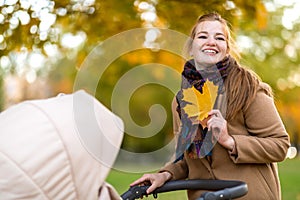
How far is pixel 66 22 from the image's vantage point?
5.43 metres

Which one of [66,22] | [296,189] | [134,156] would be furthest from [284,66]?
[66,22]

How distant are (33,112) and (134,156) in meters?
18.7

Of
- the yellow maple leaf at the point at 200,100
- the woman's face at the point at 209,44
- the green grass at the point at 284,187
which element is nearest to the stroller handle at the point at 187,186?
the yellow maple leaf at the point at 200,100

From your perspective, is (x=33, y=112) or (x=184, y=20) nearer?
(x=33, y=112)

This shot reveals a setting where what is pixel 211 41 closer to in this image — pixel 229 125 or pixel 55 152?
pixel 229 125

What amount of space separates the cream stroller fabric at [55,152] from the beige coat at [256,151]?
26.6 inches

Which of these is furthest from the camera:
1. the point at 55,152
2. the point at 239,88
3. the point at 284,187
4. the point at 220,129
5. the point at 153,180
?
the point at 284,187

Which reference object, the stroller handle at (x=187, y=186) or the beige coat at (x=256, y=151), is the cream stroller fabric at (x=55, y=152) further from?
the beige coat at (x=256, y=151)

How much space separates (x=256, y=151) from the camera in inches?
108

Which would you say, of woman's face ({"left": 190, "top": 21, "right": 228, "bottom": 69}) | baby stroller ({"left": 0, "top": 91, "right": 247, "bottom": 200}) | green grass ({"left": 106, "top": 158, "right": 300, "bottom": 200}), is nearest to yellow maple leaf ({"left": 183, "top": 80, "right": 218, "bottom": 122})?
woman's face ({"left": 190, "top": 21, "right": 228, "bottom": 69})

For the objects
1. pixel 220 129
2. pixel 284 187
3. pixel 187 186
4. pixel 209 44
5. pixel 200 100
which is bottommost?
pixel 187 186

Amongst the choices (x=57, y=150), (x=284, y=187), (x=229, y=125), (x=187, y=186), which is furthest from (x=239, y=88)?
(x=284, y=187)

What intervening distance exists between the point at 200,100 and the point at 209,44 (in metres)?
0.26

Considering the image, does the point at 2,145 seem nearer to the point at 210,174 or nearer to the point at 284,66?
the point at 210,174
